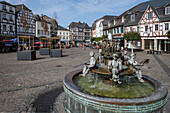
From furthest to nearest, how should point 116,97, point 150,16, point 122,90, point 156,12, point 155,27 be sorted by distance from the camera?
point 150,16
point 155,27
point 156,12
point 122,90
point 116,97

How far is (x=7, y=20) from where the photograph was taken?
104 feet

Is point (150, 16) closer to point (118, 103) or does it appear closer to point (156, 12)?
point (156, 12)

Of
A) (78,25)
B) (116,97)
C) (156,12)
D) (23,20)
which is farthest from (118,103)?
(78,25)

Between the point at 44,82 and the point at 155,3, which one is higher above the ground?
the point at 155,3

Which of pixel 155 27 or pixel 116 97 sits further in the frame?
pixel 155 27

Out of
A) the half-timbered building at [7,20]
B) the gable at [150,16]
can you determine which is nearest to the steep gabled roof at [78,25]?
the half-timbered building at [7,20]

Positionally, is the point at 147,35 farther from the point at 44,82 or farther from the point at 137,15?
the point at 44,82

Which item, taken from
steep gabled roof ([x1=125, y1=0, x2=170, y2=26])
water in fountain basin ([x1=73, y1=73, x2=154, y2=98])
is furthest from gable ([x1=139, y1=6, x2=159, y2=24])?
water in fountain basin ([x1=73, y1=73, x2=154, y2=98])

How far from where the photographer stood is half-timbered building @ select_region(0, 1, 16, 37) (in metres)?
30.7

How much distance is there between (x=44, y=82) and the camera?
6.87 meters

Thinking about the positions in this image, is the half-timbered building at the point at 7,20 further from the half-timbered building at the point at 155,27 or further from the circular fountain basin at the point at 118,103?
the circular fountain basin at the point at 118,103

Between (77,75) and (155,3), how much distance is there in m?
33.6

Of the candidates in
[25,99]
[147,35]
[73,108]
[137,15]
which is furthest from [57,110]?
[137,15]

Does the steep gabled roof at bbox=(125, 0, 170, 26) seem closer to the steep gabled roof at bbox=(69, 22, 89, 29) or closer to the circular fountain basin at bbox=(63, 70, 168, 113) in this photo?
the circular fountain basin at bbox=(63, 70, 168, 113)
